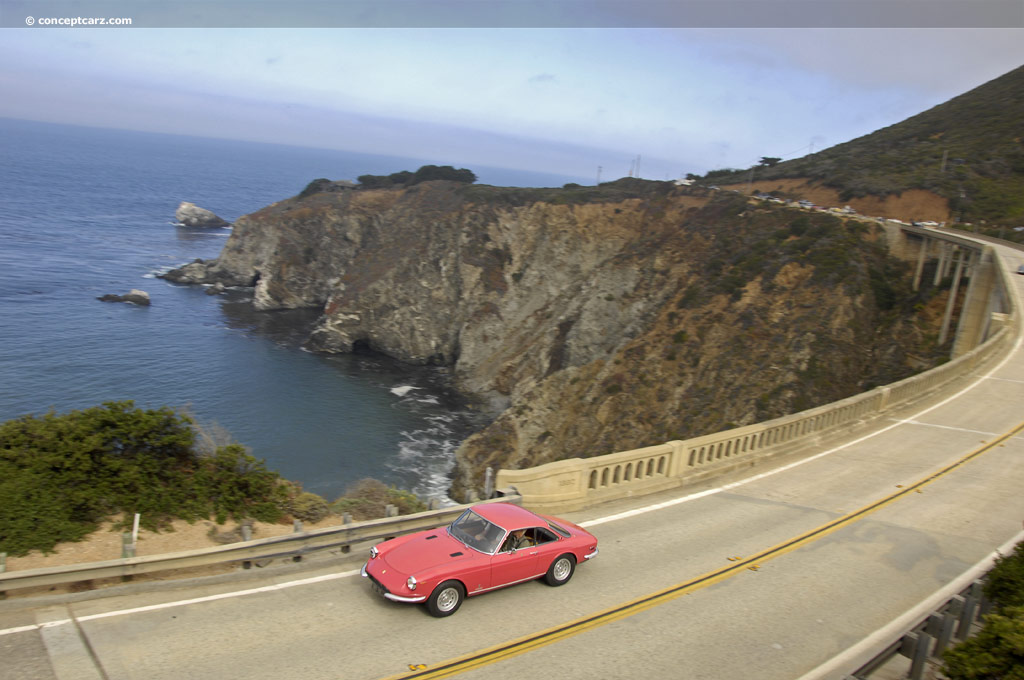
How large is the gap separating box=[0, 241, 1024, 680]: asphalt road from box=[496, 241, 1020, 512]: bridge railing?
0.45 m

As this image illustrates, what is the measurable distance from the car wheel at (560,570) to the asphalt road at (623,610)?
0.43 feet

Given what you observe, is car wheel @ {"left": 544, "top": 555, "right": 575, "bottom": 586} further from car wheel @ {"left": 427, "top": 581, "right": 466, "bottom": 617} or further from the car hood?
car wheel @ {"left": 427, "top": 581, "right": 466, "bottom": 617}

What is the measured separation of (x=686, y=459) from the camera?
14297mm

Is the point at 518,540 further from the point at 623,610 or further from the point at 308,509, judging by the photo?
the point at 308,509

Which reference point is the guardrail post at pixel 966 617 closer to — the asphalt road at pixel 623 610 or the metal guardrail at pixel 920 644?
the metal guardrail at pixel 920 644

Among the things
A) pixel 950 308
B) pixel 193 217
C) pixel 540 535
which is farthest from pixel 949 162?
pixel 193 217

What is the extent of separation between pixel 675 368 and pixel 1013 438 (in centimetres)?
2360

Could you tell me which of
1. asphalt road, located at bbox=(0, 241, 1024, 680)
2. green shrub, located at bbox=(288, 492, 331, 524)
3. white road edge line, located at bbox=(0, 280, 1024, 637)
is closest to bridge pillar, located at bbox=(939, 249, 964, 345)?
white road edge line, located at bbox=(0, 280, 1024, 637)

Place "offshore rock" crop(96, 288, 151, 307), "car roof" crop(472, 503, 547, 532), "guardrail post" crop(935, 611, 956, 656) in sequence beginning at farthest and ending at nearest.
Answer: "offshore rock" crop(96, 288, 151, 307)
"car roof" crop(472, 503, 547, 532)
"guardrail post" crop(935, 611, 956, 656)

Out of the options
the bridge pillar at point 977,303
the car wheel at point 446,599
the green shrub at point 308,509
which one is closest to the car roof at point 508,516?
the car wheel at point 446,599

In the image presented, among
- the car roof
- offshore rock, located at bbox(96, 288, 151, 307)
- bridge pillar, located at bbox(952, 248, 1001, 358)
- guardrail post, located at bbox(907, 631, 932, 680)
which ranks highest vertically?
bridge pillar, located at bbox(952, 248, 1001, 358)

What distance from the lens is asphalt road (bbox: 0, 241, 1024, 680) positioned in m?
7.51

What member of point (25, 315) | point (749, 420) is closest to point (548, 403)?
point (749, 420)

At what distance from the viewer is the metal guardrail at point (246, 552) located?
8.34m
